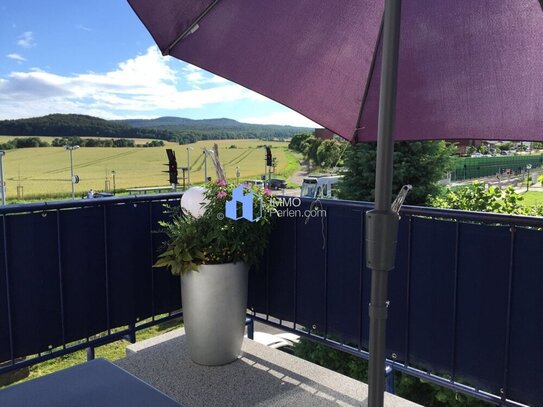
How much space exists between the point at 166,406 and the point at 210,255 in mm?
1983

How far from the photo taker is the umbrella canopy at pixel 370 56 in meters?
1.95

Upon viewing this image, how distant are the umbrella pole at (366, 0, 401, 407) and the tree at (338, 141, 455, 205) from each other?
16.6 ft

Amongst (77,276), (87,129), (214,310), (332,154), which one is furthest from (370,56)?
(87,129)

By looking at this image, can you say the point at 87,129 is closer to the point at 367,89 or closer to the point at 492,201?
the point at 492,201

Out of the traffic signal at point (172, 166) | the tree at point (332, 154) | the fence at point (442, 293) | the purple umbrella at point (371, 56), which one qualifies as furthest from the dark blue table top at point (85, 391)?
the traffic signal at point (172, 166)

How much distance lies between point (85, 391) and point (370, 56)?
5.62 ft

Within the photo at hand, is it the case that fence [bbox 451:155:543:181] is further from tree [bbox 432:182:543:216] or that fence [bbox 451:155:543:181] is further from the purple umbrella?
the purple umbrella

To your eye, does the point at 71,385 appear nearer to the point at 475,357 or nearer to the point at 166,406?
the point at 166,406

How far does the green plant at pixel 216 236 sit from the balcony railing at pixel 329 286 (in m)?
0.33

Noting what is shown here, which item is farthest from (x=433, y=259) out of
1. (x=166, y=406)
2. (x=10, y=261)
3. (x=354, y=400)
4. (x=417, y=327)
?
(x=10, y=261)

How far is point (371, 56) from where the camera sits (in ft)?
6.84

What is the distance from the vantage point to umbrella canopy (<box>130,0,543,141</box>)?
1.95 m

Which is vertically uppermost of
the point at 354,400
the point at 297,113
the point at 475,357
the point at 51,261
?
the point at 297,113

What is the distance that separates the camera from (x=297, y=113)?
229 cm
